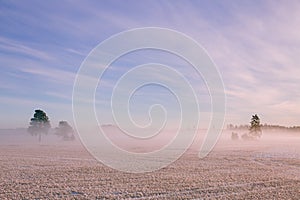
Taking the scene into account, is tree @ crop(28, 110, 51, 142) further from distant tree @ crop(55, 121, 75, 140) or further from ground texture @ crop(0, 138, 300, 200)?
ground texture @ crop(0, 138, 300, 200)

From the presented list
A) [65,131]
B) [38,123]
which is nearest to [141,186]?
[38,123]

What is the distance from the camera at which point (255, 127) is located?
454ft

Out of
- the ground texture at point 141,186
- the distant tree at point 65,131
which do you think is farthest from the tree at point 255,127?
the ground texture at point 141,186

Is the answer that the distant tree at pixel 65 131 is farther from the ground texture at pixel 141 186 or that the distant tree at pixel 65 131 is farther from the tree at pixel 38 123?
the ground texture at pixel 141 186

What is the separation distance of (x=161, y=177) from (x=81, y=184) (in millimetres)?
7526

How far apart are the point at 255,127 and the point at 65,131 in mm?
80228

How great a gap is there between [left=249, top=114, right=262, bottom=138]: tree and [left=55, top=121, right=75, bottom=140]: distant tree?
247ft

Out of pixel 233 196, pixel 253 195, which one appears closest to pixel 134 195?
pixel 233 196

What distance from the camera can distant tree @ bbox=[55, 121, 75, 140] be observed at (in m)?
137

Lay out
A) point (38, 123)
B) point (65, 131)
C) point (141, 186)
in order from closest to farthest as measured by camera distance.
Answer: point (141, 186) < point (38, 123) < point (65, 131)

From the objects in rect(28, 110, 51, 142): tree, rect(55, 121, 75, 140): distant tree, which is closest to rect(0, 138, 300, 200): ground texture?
rect(28, 110, 51, 142): tree

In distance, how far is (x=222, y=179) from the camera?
2777 centimetres

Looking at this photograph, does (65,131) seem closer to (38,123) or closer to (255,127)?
(38,123)

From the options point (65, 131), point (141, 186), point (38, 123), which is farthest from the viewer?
point (65, 131)
